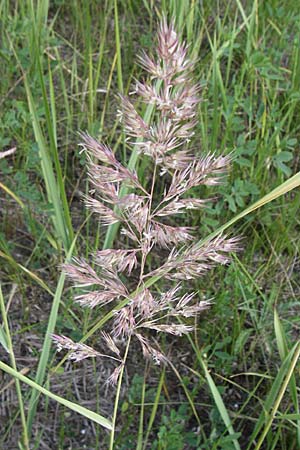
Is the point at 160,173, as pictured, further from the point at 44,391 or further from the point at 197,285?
the point at 197,285

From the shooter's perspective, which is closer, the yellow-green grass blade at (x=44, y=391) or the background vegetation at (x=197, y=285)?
the yellow-green grass blade at (x=44, y=391)

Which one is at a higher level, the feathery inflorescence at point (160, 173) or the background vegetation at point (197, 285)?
the feathery inflorescence at point (160, 173)

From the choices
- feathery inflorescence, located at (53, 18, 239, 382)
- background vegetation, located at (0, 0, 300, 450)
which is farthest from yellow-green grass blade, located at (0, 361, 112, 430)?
background vegetation, located at (0, 0, 300, 450)

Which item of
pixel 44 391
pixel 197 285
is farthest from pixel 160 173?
pixel 197 285

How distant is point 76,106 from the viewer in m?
2.24

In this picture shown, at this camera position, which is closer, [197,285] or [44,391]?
[44,391]

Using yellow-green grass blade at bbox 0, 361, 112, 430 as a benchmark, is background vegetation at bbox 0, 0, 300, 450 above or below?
below

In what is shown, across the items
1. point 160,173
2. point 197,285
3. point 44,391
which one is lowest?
point 197,285

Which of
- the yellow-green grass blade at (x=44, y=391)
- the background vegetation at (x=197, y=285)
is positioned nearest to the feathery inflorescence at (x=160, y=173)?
the yellow-green grass blade at (x=44, y=391)

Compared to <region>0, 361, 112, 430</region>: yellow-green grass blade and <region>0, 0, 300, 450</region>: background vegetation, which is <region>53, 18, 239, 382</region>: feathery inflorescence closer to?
<region>0, 361, 112, 430</region>: yellow-green grass blade

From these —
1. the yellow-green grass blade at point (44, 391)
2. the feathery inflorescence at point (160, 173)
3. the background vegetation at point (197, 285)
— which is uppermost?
the feathery inflorescence at point (160, 173)

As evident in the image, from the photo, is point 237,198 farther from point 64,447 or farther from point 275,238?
point 64,447

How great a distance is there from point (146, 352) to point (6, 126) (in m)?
1.04

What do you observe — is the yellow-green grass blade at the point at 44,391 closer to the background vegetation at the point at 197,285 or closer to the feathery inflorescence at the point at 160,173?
the feathery inflorescence at the point at 160,173
